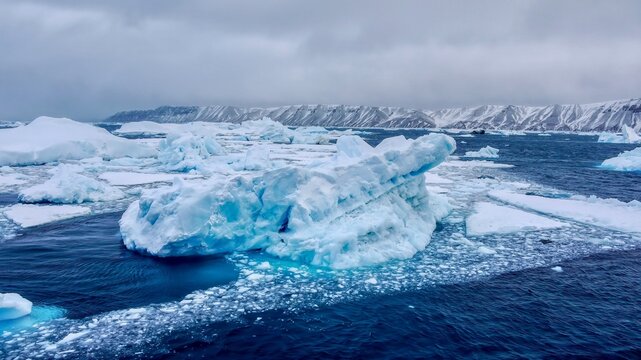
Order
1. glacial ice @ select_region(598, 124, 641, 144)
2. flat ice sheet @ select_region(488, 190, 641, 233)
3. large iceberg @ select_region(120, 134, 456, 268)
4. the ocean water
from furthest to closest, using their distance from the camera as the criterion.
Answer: glacial ice @ select_region(598, 124, 641, 144) < flat ice sheet @ select_region(488, 190, 641, 233) < large iceberg @ select_region(120, 134, 456, 268) < the ocean water

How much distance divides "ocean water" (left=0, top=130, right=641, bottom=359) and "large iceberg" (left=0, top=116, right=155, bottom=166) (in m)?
21.6

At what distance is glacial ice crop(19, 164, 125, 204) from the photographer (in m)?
16.9

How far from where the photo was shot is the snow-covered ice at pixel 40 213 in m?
13.9

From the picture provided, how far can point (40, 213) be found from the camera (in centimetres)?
1500

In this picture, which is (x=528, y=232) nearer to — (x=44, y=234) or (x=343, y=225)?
(x=343, y=225)

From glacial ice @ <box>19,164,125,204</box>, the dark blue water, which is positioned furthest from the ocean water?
glacial ice @ <box>19,164,125,204</box>

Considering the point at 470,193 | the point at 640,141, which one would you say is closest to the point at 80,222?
the point at 470,193

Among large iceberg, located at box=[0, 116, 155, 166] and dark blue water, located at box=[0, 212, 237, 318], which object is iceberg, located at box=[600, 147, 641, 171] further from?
large iceberg, located at box=[0, 116, 155, 166]

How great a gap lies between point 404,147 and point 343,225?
396 centimetres

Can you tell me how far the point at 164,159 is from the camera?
30609 mm

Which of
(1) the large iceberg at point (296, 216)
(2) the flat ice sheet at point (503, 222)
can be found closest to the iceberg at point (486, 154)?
(2) the flat ice sheet at point (503, 222)

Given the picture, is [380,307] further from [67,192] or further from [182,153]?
[182,153]

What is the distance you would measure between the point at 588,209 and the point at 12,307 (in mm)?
17568

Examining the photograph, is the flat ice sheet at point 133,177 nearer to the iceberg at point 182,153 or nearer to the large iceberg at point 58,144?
the iceberg at point 182,153
